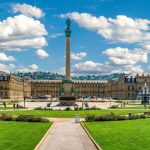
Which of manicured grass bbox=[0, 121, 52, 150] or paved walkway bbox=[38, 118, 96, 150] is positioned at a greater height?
manicured grass bbox=[0, 121, 52, 150]

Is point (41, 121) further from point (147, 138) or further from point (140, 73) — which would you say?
point (140, 73)

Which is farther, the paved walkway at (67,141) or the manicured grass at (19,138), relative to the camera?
the manicured grass at (19,138)

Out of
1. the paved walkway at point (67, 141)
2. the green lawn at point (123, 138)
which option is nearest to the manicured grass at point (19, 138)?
the paved walkway at point (67, 141)

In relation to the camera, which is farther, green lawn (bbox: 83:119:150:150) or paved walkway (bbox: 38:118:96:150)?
green lawn (bbox: 83:119:150:150)

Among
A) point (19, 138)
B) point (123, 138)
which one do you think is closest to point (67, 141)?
point (19, 138)

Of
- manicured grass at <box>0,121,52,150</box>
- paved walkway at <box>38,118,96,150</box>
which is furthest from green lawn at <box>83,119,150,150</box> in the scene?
manicured grass at <box>0,121,52,150</box>

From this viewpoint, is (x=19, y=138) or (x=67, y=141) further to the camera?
(x=19, y=138)

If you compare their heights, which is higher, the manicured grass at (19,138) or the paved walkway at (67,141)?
the manicured grass at (19,138)

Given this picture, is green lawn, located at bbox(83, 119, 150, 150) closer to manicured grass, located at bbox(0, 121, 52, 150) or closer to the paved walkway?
the paved walkway

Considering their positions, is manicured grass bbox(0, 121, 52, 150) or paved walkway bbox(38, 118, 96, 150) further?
manicured grass bbox(0, 121, 52, 150)

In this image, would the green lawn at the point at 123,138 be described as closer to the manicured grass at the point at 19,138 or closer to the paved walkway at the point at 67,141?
the paved walkway at the point at 67,141

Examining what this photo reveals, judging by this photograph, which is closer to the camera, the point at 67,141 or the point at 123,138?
the point at 67,141

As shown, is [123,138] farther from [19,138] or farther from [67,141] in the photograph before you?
[19,138]

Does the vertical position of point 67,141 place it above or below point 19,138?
below
